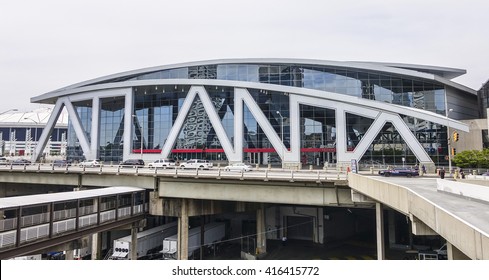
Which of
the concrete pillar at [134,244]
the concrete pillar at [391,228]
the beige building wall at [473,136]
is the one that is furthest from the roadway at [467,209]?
the beige building wall at [473,136]

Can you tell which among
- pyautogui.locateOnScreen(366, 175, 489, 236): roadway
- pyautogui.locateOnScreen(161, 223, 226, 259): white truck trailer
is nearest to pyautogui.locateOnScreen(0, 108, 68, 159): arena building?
pyautogui.locateOnScreen(161, 223, 226, 259): white truck trailer

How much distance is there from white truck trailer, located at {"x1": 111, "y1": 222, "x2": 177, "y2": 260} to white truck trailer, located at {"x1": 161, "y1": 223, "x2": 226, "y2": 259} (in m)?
1.51

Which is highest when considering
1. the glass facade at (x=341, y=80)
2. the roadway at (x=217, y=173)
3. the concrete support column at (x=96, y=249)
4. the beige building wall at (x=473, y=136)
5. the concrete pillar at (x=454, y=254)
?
the glass facade at (x=341, y=80)

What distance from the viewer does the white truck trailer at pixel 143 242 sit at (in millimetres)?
→ 27766

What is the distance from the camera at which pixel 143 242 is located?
97.1 feet

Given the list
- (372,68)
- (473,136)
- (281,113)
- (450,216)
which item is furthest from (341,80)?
(450,216)

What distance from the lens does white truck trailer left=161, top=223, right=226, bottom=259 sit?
29217 mm

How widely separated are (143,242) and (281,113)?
33255mm

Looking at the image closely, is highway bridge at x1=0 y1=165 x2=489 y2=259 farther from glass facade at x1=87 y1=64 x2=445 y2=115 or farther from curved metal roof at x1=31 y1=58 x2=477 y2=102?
curved metal roof at x1=31 y1=58 x2=477 y2=102

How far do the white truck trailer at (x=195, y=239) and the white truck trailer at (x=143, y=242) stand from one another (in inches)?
59.6

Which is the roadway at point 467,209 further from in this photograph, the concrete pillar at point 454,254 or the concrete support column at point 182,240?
the concrete support column at point 182,240

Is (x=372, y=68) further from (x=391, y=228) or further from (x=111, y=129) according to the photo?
(x=111, y=129)

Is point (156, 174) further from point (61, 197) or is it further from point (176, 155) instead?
point (176, 155)

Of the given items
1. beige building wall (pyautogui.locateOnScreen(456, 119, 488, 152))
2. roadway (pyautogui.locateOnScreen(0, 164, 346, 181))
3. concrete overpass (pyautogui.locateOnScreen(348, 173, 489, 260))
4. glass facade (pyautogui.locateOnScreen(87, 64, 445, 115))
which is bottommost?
concrete overpass (pyautogui.locateOnScreen(348, 173, 489, 260))
